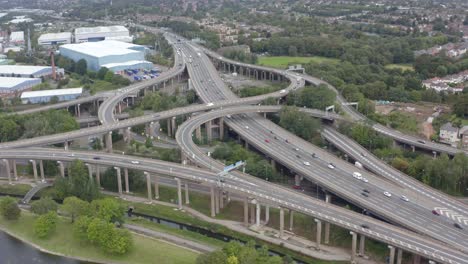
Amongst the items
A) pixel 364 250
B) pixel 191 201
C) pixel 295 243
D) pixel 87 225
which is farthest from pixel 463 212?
pixel 87 225

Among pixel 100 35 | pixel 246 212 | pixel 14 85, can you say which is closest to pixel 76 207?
pixel 246 212

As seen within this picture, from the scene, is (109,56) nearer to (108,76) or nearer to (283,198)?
(108,76)

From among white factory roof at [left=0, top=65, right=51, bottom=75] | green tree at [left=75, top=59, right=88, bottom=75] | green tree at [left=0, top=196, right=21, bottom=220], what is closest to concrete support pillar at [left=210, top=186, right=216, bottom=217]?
green tree at [left=0, top=196, right=21, bottom=220]

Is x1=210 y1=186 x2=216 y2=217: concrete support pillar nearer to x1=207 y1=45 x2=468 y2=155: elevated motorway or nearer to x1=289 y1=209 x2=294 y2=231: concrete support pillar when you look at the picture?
x1=289 y1=209 x2=294 y2=231: concrete support pillar

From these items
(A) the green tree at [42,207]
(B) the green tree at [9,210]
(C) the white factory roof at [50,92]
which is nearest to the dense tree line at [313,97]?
(C) the white factory roof at [50,92]

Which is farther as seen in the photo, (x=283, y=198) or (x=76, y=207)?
(x=76, y=207)

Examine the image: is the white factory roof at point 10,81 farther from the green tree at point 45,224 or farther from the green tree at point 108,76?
the green tree at point 45,224

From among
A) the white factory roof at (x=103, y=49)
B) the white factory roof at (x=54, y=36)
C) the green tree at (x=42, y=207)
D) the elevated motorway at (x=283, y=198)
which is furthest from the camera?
the white factory roof at (x=54, y=36)
